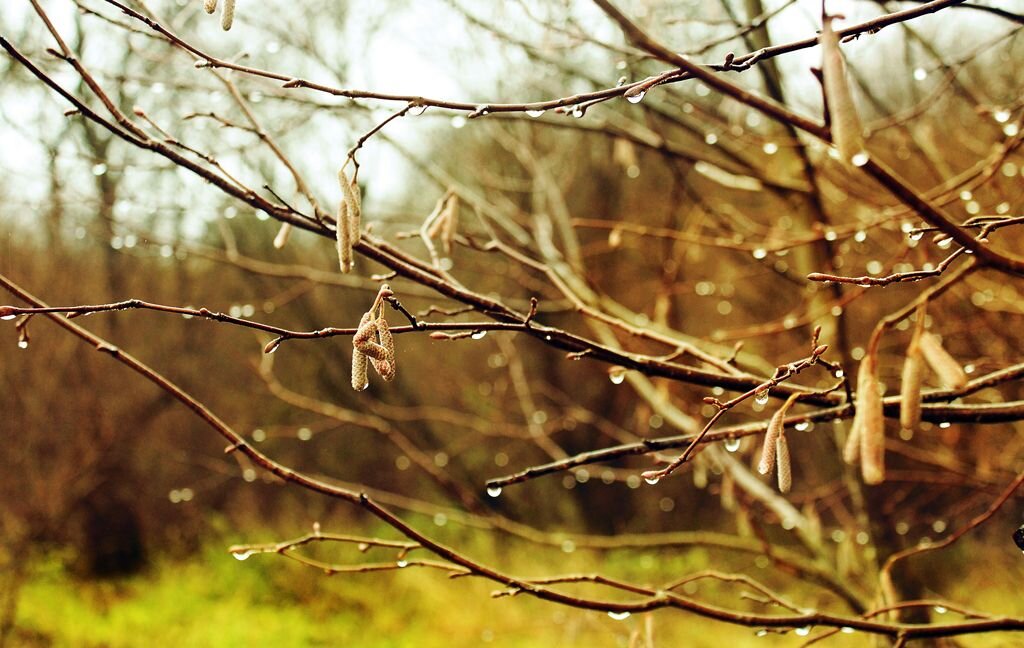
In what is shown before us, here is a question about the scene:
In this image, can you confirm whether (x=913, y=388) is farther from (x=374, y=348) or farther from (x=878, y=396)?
(x=374, y=348)

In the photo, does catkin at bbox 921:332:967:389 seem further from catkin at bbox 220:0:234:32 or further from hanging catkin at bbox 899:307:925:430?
catkin at bbox 220:0:234:32

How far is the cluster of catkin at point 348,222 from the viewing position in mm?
825

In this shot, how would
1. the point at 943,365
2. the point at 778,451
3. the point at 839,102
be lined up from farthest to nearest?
1. the point at 778,451
2. the point at 943,365
3. the point at 839,102

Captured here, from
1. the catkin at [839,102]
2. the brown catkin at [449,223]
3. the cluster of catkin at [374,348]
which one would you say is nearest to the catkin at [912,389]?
the catkin at [839,102]

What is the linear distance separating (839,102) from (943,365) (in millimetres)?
251

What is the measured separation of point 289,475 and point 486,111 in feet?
1.86

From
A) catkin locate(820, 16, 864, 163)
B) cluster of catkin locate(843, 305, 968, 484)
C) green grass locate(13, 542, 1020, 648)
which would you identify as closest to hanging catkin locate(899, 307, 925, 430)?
cluster of catkin locate(843, 305, 968, 484)

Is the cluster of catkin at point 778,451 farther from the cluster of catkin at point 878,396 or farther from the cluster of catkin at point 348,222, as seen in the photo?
the cluster of catkin at point 348,222

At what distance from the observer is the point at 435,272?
1118 millimetres

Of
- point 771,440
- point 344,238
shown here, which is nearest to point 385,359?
point 344,238

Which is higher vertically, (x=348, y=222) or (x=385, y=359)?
(x=348, y=222)

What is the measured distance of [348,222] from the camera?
2.76ft

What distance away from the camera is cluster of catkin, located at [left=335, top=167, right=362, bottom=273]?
2.71 feet

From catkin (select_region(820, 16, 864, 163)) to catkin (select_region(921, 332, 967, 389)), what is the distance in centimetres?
21
